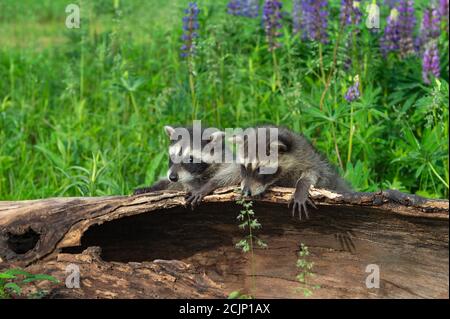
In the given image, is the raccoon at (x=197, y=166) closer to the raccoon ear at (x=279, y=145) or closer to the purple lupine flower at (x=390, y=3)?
the raccoon ear at (x=279, y=145)

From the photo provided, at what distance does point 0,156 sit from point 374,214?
3.75 metres

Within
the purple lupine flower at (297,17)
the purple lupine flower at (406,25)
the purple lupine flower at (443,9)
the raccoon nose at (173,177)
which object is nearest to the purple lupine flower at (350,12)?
the purple lupine flower at (406,25)

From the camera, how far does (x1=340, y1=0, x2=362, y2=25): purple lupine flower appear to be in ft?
21.7

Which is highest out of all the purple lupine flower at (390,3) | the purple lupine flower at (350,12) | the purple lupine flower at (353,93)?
the purple lupine flower at (390,3)

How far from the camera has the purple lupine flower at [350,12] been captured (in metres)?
6.62

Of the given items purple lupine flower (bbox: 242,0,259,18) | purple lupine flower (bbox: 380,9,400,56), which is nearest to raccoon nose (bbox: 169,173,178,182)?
purple lupine flower (bbox: 380,9,400,56)

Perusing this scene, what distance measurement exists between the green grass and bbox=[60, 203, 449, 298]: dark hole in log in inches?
41.5

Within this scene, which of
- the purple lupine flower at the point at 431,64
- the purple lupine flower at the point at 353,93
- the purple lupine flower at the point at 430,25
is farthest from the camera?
the purple lupine flower at the point at 430,25

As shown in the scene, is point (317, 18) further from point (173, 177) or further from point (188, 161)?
point (173, 177)

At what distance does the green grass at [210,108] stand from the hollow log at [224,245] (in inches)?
42.5

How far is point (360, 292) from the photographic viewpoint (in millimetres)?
4930

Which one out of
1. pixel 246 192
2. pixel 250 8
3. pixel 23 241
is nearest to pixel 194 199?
pixel 246 192

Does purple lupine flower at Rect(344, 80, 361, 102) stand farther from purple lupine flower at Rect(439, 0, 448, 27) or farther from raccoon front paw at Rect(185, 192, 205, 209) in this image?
purple lupine flower at Rect(439, 0, 448, 27)

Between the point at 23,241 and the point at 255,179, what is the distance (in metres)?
1.56
